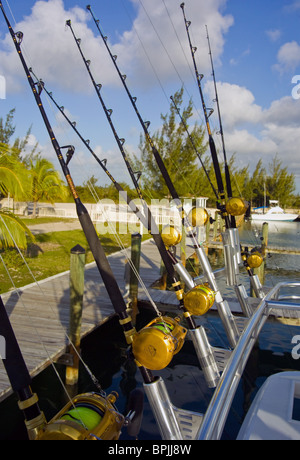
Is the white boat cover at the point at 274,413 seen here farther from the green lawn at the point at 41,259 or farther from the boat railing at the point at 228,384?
the green lawn at the point at 41,259

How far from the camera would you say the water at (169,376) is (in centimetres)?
412

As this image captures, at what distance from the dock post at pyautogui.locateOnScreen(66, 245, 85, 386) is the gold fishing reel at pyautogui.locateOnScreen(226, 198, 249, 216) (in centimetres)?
213

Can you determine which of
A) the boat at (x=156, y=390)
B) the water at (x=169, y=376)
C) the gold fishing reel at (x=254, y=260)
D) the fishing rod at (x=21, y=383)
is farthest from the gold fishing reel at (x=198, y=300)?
the gold fishing reel at (x=254, y=260)

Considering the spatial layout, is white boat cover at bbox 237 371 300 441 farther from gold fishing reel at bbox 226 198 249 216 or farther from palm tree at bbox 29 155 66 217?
palm tree at bbox 29 155 66 217

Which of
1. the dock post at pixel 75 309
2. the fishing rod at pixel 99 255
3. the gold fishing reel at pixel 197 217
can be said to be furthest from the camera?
the dock post at pixel 75 309

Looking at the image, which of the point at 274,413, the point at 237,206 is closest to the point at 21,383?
the point at 274,413

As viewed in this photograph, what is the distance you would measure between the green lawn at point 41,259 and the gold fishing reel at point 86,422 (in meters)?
5.06

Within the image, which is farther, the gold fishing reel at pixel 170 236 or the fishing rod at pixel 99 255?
the gold fishing reel at pixel 170 236

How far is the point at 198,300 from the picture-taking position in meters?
2.98

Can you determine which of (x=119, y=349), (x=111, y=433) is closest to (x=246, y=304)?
(x=119, y=349)

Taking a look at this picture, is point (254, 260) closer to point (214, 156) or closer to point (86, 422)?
point (214, 156)

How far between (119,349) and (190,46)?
523cm
